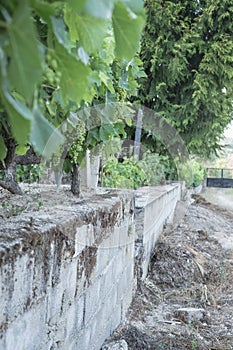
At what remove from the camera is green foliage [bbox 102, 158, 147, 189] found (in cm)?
405

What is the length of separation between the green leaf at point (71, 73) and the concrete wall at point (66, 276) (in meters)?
0.58

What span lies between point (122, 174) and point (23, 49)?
4.23 m

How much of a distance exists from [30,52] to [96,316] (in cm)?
182

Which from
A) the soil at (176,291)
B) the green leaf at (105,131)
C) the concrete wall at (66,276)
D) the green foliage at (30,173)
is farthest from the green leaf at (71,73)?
the green foliage at (30,173)

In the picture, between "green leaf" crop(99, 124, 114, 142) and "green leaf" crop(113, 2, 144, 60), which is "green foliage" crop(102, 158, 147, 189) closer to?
"green leaf" crop(99, 124, 114, 142)

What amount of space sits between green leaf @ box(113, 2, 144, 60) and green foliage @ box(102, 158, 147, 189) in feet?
10.3

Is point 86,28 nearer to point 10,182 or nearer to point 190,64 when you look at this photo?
point 10,182

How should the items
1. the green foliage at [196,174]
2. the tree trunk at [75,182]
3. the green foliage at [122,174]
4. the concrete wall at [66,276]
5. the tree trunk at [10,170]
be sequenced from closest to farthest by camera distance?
the concrete wall at [66,276]
the tree trunk at [10,170]
the tree trunk at [75,182]
the green foliage at [122,174]
the green foliage at [196,174]

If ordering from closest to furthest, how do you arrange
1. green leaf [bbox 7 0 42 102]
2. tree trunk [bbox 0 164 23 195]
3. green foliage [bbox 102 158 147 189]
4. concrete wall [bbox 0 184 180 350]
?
green leaf [bbox 7 0 42 102]
concrete wall [bbox 0 184 180 350]
tree trunk [bbox 0 164 23 195]
green foliage [bbox 102 158 147 189]

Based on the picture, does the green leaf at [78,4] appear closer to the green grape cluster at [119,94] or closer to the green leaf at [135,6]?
the green leaf at [135,6]

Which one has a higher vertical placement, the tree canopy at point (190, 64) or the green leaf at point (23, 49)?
the tree canopy at point (190, 64)

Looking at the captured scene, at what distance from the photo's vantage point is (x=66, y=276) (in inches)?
62.2

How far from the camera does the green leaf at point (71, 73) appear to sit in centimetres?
63

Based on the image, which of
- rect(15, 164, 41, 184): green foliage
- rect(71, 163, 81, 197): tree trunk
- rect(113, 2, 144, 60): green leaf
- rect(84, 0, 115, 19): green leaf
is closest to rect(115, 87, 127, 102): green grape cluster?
rect(71, 163, 81, 197): tree trunk
